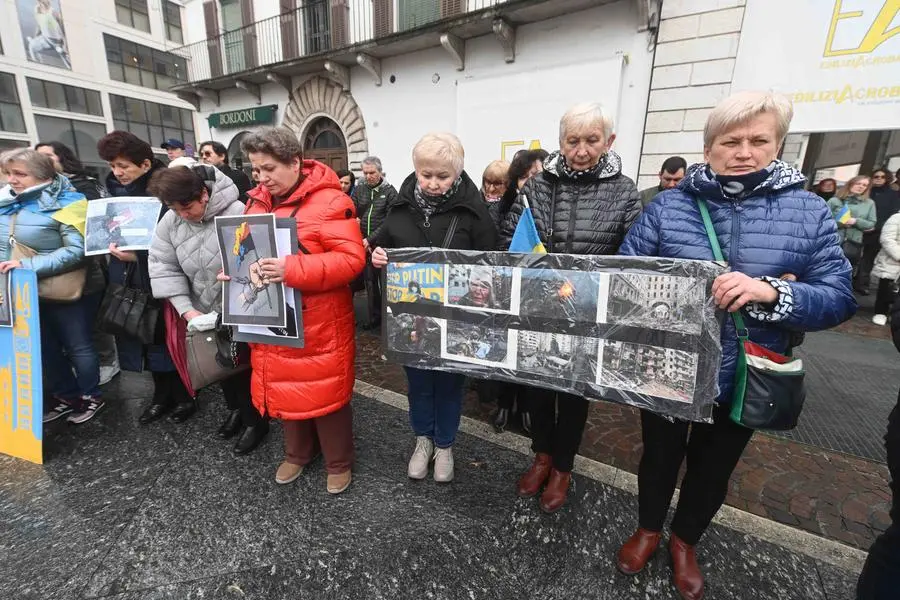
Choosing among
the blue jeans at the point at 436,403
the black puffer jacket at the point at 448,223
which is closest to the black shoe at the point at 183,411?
the blue jeans at the point at 436,403

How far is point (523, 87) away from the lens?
25.9 ft

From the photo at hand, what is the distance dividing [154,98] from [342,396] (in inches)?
1241

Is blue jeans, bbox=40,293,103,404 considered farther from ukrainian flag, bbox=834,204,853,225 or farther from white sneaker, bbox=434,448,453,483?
ukrainian flag, bbox=834,204,853,225

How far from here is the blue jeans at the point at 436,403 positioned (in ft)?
7.64

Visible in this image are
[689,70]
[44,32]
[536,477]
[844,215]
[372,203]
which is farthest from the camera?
[44,32]

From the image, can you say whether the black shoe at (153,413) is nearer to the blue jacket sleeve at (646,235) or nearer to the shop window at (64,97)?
the blue jacket sleeve at (646,235)

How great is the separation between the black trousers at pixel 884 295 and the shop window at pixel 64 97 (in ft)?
106

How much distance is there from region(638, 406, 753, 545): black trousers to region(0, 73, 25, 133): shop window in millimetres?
30012

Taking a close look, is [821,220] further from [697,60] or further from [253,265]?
[697,60]

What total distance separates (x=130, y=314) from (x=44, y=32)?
97.5 ft

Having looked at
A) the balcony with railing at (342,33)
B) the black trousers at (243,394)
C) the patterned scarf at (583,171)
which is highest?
the balcony with railing at (342,33)

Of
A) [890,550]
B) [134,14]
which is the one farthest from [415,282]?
[134,14]

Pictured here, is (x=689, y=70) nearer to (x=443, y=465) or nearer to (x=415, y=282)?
(x=415, y=282)

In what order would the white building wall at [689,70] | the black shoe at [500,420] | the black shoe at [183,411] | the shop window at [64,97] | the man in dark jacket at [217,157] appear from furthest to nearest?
the shop window at [64,97] → the white building wall at [689,70] → the man in dark jacket at [217,157] → the black shoe at [183,411] → the black shoe at [500,420]
